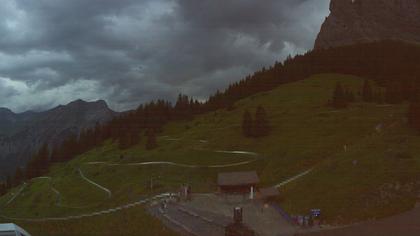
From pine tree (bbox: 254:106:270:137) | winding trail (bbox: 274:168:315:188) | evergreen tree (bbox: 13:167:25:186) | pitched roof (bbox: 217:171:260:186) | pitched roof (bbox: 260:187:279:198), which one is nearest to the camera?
pitched roof (bbox: 260:187:279:198)

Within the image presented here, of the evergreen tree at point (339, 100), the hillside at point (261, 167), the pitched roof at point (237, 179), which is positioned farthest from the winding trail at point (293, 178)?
the evergreen tree at point (339, 100)

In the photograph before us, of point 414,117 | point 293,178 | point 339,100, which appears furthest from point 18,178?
point 414,117

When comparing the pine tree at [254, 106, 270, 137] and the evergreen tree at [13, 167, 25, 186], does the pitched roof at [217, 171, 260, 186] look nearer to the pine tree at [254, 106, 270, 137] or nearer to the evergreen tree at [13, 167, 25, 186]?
the pine tree at [254, 106, 270, 137]

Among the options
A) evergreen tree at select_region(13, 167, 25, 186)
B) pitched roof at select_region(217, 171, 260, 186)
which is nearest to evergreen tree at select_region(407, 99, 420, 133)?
pitched roof at select_region(217, 171, 260, 186)

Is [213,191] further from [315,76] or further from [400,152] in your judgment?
[315,76]

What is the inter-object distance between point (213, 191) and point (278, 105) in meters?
67.5

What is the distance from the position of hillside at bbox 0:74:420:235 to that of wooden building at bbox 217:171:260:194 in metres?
4.19

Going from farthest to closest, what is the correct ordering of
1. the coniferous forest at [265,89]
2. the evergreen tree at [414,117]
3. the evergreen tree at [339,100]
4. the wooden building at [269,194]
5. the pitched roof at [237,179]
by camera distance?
the coniferous forest at [265,89], the evergreen tree at [339,100], the evergreen tree at [414,117], the pitched roof at [237,179], the wooden building at [269,194]

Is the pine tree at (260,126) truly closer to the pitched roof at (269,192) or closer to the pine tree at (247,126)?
the pine tree at (247,126)

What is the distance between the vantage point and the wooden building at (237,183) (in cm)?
6622

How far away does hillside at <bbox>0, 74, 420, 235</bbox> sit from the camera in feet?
179

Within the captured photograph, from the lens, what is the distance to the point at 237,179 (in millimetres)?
67125

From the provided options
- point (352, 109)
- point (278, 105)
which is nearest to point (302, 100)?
point (278, 105)

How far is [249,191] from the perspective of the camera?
66875 millimetres
